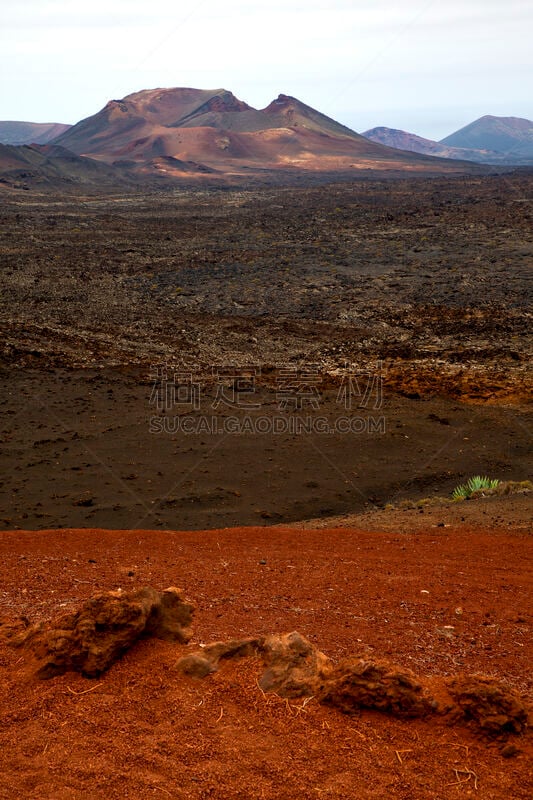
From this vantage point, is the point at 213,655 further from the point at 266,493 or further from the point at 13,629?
the point at 266,493

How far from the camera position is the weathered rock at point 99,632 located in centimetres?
392

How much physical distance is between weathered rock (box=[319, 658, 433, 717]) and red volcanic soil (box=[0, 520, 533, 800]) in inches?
2.3

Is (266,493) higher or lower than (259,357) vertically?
lower

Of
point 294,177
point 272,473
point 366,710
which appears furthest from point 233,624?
point 294,177

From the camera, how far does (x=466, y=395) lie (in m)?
14.1

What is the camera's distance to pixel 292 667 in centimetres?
381

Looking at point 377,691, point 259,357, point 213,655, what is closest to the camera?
point 377,691

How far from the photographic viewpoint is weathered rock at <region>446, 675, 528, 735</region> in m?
3.38

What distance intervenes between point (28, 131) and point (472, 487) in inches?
7866

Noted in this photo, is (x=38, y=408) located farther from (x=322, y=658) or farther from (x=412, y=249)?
(x=412, y=249)

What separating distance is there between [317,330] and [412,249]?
425 inches

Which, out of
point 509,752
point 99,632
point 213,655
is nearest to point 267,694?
point 213,655

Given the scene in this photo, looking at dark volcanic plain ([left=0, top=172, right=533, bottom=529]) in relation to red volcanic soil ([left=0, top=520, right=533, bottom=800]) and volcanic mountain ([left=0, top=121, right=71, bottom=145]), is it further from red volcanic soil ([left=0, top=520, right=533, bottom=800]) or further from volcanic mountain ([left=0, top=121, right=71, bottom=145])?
volcanic mountain ([left=0, top=121, right=71, bottom=145])

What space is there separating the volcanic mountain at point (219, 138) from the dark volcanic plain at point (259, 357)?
190 feet
